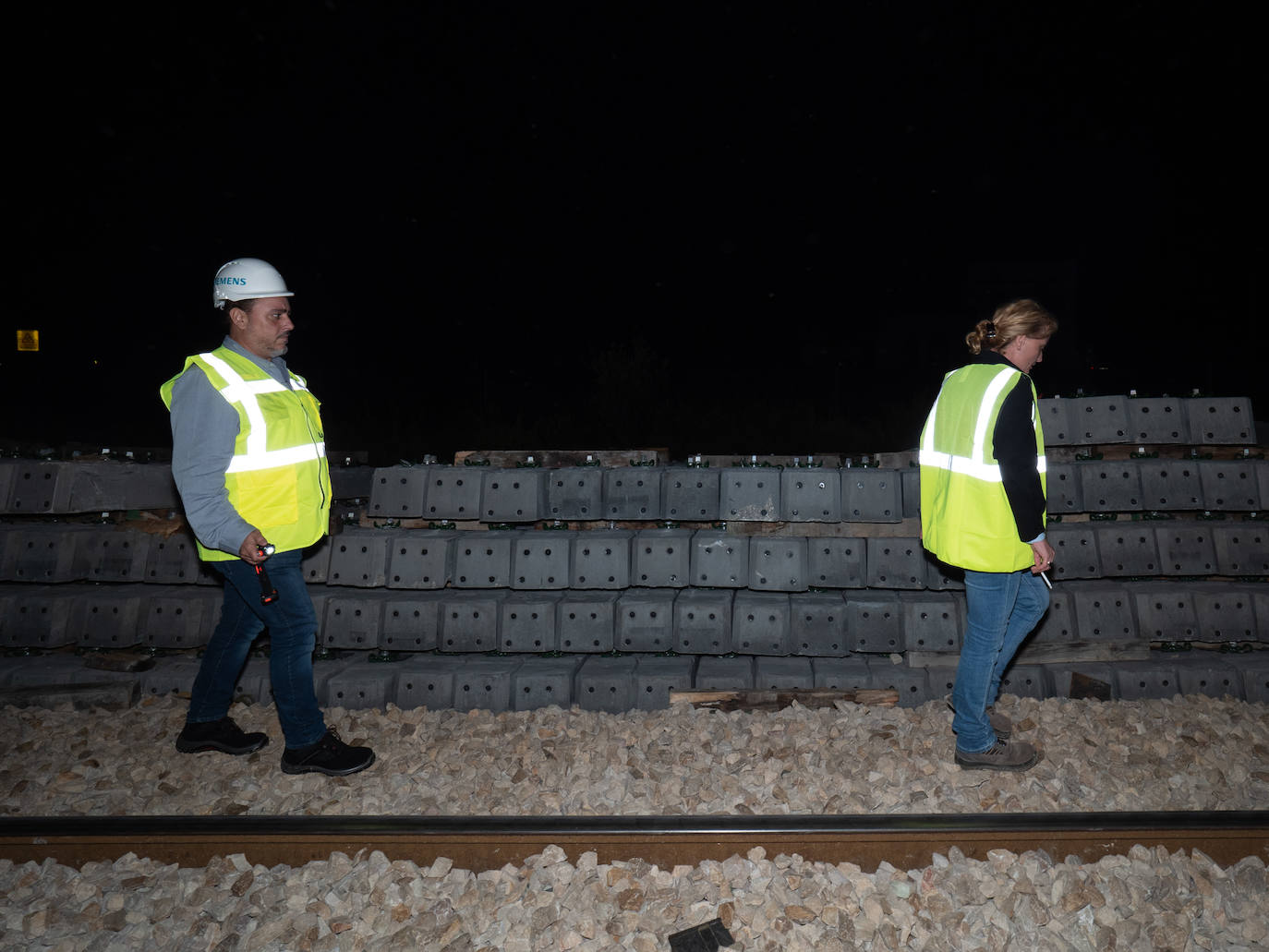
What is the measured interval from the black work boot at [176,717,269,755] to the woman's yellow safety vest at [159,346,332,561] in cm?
118

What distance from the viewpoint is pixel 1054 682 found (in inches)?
203

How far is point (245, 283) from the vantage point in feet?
12.3

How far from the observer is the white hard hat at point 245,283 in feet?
12.3

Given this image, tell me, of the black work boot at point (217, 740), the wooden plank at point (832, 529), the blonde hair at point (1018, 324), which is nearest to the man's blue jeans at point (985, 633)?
the blonde hair at point (1018, 324)

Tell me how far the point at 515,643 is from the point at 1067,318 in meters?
29.4

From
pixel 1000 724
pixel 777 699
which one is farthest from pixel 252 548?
pixel 1000 724

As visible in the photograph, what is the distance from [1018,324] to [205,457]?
3902 millimetres

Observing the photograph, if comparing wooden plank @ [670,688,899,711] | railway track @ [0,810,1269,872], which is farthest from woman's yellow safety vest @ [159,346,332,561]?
wooden plank @ [670,688,899,711]

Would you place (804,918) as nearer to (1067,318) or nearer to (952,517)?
(952,517)

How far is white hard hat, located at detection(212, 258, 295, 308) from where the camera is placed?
147 inches

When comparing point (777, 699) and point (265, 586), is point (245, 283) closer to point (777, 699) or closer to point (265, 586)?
point (265, 586)

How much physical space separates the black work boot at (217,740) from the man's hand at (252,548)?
1389mm

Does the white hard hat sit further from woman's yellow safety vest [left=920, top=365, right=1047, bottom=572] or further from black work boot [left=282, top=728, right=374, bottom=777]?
woman's yellow safety vest [left=920, top=365, right=1047, bottom=572]

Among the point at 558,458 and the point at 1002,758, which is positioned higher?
the point at 558,458
